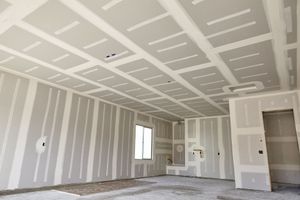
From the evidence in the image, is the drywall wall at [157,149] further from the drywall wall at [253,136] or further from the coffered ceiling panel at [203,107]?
the drywall wall at [253,136]

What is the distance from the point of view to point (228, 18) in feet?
10.3

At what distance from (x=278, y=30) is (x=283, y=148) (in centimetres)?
579

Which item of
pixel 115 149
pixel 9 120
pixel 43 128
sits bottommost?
pixel 115 149

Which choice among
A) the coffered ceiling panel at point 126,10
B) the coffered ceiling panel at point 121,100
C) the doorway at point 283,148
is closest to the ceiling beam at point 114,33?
the coffered ceiling panel at point 126,10

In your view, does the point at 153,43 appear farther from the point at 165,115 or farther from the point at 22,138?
the point at 165,115

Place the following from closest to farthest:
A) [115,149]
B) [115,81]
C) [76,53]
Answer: [76,53] < [115,81] < [115,149]

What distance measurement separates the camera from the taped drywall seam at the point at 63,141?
19.5 ft


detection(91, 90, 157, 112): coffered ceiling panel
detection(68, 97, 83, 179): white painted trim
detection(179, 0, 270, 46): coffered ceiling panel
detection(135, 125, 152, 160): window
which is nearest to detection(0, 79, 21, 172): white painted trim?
detection(68, 97, 83, 179): white painted trim

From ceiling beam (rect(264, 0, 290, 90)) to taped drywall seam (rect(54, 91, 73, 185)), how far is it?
580cm

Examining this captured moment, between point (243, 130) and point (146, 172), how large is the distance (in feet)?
16.1

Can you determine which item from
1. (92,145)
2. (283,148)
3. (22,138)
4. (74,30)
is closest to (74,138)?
(92,145)

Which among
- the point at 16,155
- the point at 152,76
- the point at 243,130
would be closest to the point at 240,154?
the point at 243,130

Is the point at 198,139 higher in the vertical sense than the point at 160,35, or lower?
lower

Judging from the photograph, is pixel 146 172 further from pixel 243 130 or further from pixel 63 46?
pixel 63 46
